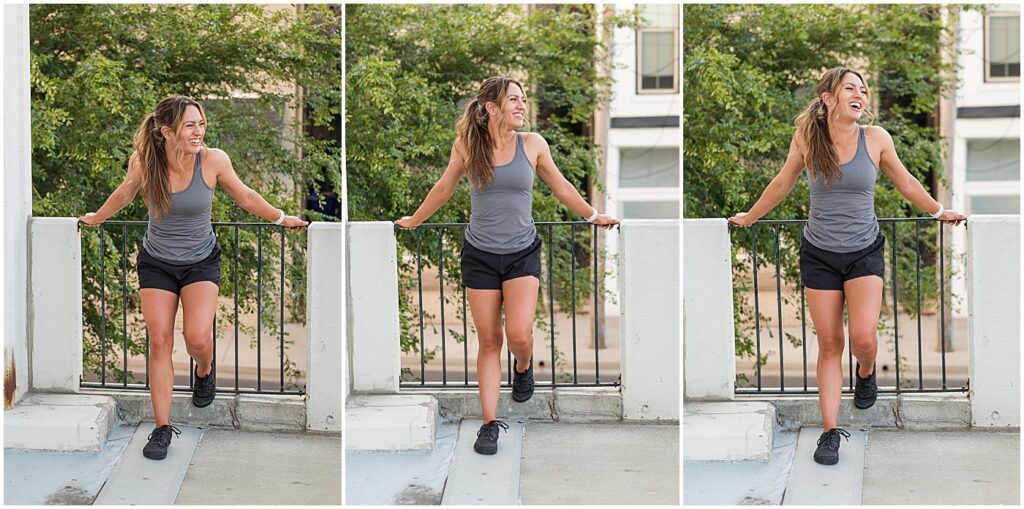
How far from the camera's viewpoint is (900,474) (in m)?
3.39

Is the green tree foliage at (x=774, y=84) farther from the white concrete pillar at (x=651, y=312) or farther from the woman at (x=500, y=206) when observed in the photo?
the woman at (x=500, y=206)

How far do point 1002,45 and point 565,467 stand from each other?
167 inches

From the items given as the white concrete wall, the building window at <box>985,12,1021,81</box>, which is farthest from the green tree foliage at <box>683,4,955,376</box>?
the white concrete wall

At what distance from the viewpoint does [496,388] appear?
338cm

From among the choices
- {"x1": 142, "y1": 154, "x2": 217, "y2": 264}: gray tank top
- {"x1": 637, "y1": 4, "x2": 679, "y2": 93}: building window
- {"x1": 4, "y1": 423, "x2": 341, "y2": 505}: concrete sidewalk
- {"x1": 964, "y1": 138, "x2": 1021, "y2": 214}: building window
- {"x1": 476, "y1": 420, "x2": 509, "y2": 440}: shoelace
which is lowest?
{"x1": 4, "y1": 423, "x2": 341, "y2": 505}: concrete sidewalk

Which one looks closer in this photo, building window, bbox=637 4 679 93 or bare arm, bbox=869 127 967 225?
bare arm, bbox=869 127 967 225

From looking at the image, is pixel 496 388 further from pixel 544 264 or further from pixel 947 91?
pixel 947 91

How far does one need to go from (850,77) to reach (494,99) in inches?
41.5

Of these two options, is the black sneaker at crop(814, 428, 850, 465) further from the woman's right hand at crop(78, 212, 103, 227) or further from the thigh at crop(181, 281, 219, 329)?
the woman's right hand at crop(78, 212, 103, 227)

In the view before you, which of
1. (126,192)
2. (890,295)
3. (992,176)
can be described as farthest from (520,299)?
(992,176)

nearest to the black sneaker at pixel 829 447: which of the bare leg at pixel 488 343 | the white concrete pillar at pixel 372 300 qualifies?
the bare leg at pixel 488 343

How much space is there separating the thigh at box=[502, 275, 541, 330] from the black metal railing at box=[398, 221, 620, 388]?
142 mm

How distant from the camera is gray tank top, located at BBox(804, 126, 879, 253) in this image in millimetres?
3170

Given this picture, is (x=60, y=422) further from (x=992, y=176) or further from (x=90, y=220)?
(x=992, y=176)
